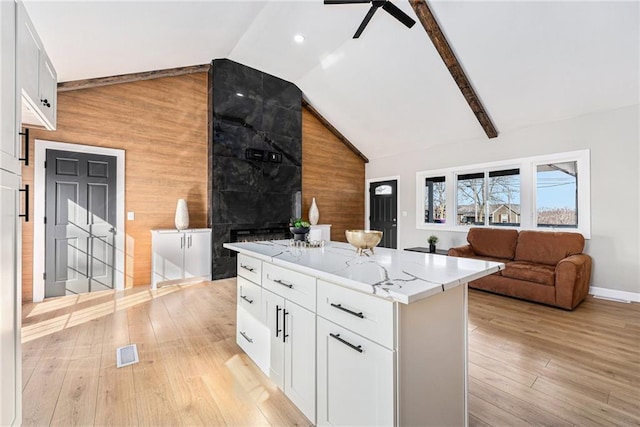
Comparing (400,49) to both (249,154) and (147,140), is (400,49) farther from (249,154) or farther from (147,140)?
(147,140)

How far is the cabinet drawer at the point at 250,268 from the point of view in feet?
6.98

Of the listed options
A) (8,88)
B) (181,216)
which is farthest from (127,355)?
(181,216)

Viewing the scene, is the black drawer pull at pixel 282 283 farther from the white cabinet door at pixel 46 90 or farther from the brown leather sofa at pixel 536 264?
the brown leather sofa at pixel 536 264

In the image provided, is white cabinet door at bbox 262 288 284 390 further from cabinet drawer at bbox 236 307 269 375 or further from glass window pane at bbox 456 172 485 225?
glass window pane at bbox 456 172 485 225

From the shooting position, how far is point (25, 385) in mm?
1961

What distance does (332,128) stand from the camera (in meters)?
6.94

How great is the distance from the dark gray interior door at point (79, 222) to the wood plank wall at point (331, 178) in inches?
143

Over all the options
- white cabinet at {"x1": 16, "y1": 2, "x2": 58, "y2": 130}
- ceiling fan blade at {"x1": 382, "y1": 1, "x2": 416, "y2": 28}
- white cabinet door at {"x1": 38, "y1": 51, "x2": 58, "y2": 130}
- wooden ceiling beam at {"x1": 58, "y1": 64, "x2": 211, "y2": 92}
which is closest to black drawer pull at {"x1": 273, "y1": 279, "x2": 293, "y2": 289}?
Result: white cabinet at {"x1": 16, "y1": 2, "x2": 58, "y2": 130}

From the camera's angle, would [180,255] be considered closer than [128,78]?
A: No

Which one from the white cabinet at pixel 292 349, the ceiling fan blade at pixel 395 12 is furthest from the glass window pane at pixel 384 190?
the white cabinet at pixel 292 349

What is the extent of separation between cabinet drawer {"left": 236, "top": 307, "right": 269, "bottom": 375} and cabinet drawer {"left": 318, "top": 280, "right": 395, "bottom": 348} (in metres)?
0.77

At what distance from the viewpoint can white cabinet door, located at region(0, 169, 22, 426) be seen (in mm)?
1283

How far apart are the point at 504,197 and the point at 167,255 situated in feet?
18.8

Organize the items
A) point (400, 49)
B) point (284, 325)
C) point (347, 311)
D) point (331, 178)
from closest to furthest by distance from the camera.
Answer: point (347, 311) < point (284, 325) < point (400, 49) < point (331, 178)
